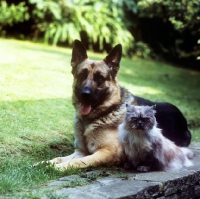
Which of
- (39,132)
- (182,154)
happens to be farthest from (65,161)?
(182,154)

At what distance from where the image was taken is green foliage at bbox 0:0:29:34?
47.0ft

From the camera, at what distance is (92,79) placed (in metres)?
4.88

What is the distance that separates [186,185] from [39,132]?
2096 mm

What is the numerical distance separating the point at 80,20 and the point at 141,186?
39.2ft

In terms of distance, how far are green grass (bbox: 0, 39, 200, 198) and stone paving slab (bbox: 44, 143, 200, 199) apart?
1.14 ft

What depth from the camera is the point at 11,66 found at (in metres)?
9.26

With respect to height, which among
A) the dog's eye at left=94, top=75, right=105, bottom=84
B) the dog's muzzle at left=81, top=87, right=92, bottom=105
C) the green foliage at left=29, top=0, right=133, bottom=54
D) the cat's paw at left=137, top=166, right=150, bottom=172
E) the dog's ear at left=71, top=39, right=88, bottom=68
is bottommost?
the cat's paw at left=137, top=166, right=150, bottom=172

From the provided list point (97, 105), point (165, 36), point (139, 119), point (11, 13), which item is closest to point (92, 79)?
point (97, 105)

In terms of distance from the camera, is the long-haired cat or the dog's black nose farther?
the dog's black nose

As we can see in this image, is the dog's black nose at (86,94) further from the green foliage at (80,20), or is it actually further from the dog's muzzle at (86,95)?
the green foliage at (80,20)

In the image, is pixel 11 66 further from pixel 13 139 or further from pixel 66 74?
pixel 13 139

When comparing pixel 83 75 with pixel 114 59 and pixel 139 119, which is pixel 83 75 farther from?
pixel 139 119

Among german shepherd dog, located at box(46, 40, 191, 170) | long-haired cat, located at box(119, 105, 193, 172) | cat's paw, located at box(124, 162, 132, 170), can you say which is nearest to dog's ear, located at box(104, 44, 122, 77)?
german shepherd dog, located at box(46, 40, 191, 170)

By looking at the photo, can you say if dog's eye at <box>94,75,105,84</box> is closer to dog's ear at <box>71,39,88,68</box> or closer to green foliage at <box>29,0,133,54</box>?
dog's ear at <box>71,39,88,68</box>
